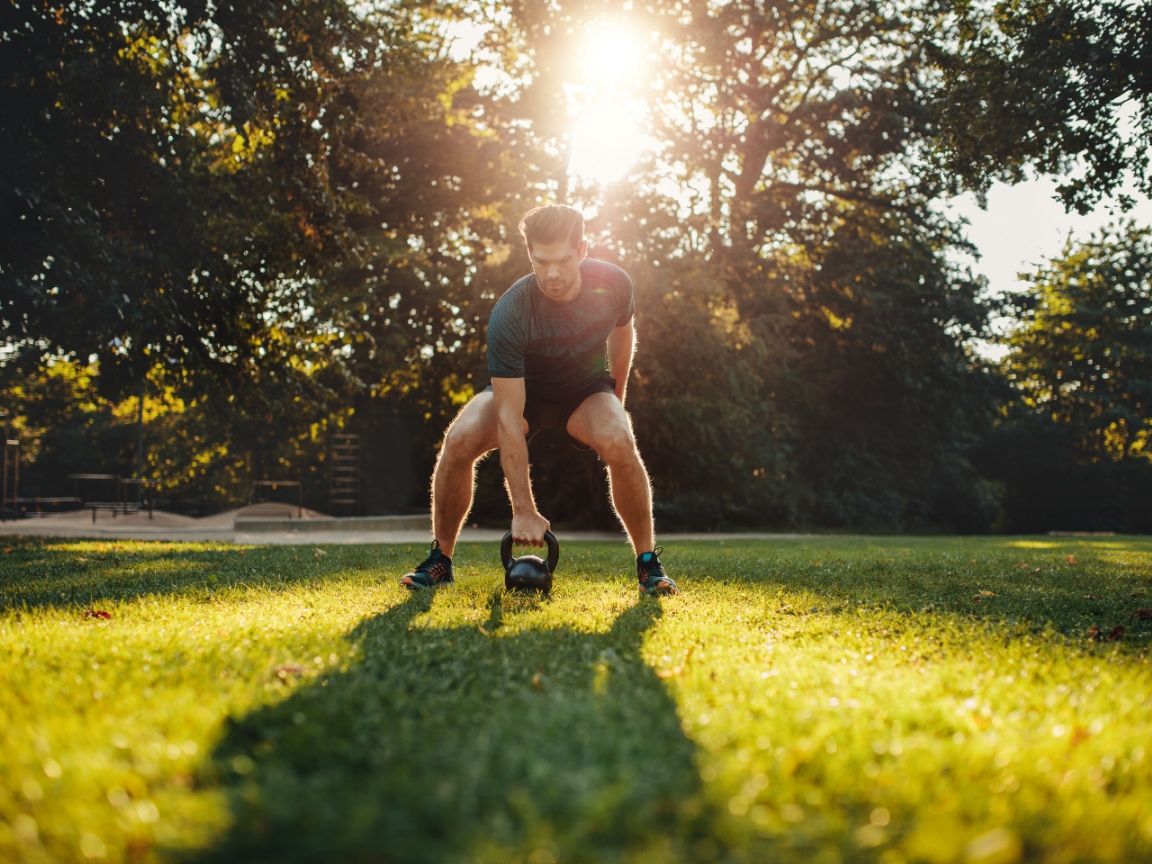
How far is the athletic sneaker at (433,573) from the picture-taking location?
204 inches

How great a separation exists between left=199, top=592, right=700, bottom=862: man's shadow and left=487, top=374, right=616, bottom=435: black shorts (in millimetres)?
2498

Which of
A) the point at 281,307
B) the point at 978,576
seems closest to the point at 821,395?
the point at 281,307

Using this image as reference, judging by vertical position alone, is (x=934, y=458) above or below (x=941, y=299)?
below

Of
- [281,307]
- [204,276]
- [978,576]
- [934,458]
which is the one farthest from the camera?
[934,458]

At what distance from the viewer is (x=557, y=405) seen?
17.4ft

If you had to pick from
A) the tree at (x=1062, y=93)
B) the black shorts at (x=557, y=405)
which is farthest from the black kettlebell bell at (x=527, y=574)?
the tree at (x=1062, y=93)

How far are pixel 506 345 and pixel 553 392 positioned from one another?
1.69 ft

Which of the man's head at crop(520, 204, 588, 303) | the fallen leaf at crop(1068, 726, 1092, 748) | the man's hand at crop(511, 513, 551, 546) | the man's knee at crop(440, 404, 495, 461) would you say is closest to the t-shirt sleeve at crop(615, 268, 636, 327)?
the man's head at crop(520, 204, 588, 303)

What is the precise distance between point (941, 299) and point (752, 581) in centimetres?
2278

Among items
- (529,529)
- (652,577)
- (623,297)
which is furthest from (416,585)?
(623,297)

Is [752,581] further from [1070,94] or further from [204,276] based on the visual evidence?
[204,276]

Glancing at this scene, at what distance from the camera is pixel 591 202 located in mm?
19594

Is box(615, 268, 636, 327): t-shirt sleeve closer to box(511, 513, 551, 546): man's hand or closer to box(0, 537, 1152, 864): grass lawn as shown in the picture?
box(511, 513, 551, 546): man's hand

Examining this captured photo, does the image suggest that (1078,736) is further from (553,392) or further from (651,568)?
(553,392)
